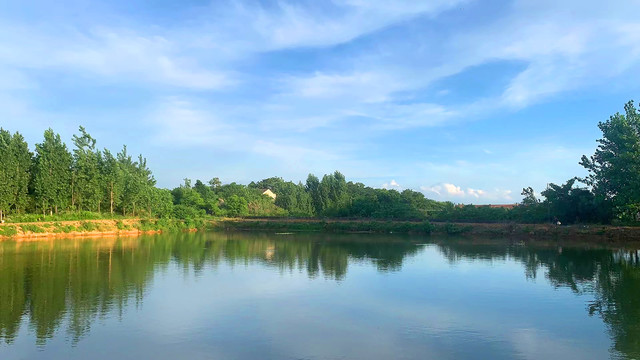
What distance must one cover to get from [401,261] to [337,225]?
29278 mm

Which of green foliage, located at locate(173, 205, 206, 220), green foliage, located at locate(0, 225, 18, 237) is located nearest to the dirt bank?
green foliage, located at locate(0, 225, 18, 237)

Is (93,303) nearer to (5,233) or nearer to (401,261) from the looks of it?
(401,261)

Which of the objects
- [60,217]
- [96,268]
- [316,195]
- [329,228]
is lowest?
[96,268]

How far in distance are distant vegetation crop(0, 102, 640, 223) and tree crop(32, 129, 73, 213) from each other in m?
0.09

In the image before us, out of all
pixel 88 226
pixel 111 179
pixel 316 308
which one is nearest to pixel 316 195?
pixel 111 179

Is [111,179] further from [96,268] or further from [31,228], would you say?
[96,268]

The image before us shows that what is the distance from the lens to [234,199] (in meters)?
69.5

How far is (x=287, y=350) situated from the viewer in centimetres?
1024

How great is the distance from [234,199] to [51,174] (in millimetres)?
28799

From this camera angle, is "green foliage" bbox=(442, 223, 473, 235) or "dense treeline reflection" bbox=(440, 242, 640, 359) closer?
"dense treeline reflection" bbox=(440, 242, 640, 359)

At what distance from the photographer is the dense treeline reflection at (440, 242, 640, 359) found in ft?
40.0

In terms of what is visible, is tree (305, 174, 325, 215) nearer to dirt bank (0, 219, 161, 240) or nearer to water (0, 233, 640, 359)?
dirt bank (0, 219, 161, 240)

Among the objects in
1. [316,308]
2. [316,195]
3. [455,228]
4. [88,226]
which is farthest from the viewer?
[316,195]

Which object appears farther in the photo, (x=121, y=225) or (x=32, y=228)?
(x=121, y=225)
